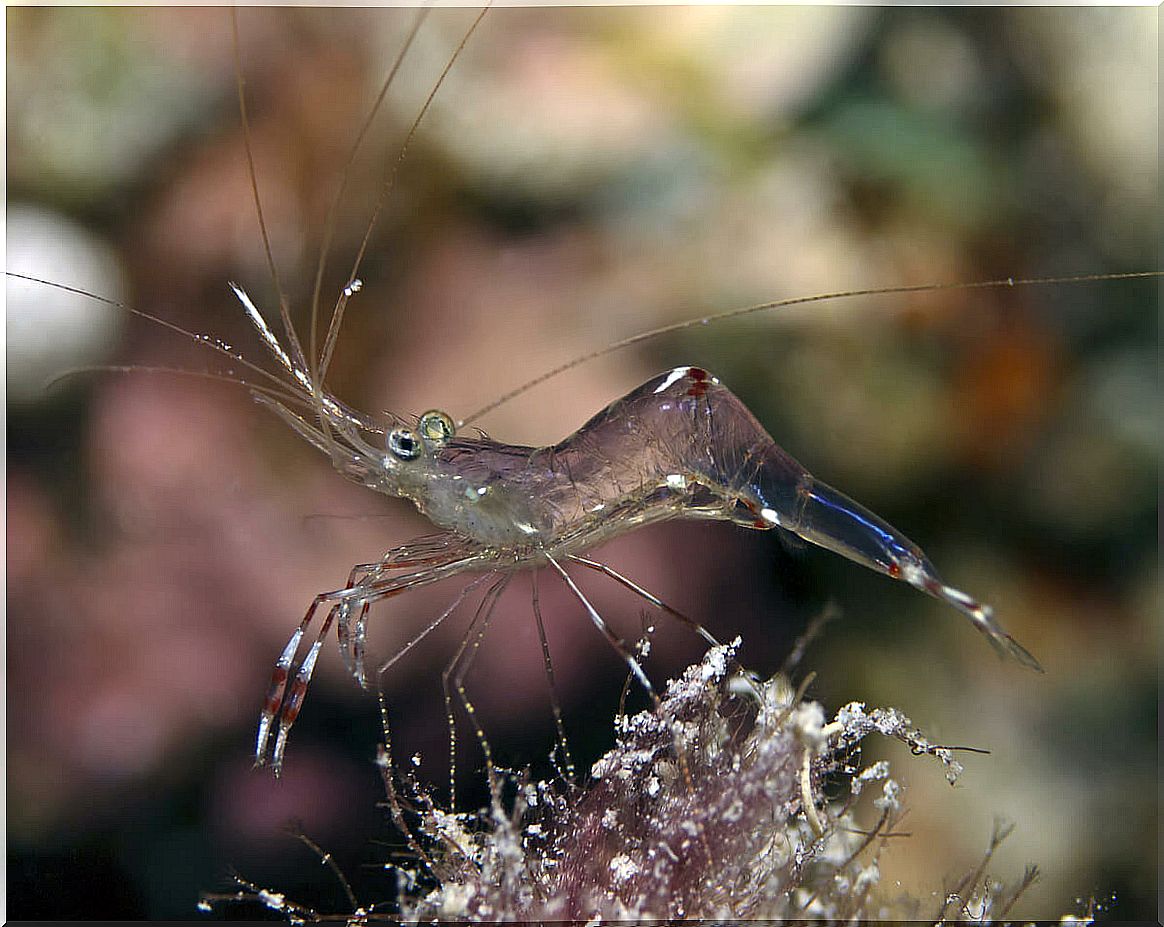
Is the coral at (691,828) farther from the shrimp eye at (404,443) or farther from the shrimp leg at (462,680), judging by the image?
the shrimp eye at (404,443)

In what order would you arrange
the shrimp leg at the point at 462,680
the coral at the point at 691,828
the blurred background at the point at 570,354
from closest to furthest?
1. the coral at the point at 691,828
2. the shrimp leg at the point at 462,680
3. the blurred background at the point at 570,354

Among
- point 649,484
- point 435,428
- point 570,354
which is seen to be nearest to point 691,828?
point 649,484

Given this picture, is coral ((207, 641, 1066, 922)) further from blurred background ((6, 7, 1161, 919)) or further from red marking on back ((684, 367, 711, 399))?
blurred background ((6, 7, 1161, 919))

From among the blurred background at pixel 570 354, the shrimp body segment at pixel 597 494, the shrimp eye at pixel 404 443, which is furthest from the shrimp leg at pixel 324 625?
the blurred background at pixel 570 354

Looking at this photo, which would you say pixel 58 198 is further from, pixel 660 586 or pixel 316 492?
pixel 660 586

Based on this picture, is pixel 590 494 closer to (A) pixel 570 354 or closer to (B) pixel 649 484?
(B) pixel 649 484

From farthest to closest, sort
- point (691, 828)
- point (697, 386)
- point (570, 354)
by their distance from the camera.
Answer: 1. point (570, 354)
2. point (697, 386)
3. point (691, 828)

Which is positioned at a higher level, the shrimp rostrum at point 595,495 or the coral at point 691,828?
the shrimp rostrum at point 595,495
